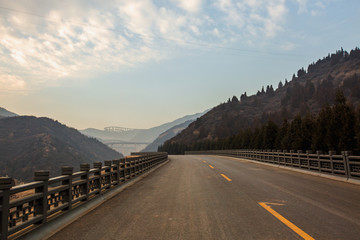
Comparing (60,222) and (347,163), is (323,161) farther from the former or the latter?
(60,222)

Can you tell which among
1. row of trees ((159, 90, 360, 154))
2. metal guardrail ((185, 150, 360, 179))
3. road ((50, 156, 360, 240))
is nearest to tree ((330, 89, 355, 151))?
row of trees ((159, 90, 360, 154))

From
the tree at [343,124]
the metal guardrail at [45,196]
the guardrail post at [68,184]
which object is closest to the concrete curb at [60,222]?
the metal guardrail at [45,196]

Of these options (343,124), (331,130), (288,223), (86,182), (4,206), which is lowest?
(288,223)

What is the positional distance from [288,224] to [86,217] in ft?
14.9

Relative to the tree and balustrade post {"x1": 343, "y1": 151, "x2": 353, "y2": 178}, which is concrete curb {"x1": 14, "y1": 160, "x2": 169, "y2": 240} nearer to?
balustrade post {"x1": 343, "y1": 151, "x2": 353, "y2": 178}

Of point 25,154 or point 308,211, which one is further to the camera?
point 25,154

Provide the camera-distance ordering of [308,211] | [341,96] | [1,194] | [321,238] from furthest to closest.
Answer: [341,96]
[308,211]
[321,238]
[1,194]

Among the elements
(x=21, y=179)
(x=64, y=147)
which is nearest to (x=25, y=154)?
(x=64, y=147)

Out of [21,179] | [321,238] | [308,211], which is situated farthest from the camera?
[21,179]

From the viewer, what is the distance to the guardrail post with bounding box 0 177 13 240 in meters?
3.50

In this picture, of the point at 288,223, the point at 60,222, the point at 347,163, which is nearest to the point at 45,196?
the point at 60,222

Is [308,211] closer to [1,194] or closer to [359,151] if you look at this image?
[1,194]

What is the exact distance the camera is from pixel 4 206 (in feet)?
11.6

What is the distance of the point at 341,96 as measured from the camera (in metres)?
18.2
